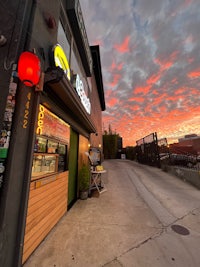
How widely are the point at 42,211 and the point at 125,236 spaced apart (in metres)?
1.77

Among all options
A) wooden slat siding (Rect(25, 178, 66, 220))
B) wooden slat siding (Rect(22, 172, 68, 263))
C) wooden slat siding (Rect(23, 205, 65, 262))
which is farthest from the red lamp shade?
wooden slat siding (Rect(23, 205, 65, 262))

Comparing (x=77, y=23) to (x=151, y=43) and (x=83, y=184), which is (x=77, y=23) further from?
(x=83, y=184)

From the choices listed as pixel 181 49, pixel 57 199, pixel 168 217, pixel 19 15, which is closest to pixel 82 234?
pixel 57 199

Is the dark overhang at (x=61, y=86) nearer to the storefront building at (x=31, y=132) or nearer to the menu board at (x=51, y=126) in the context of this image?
the storefront building at (x=31, y=132)

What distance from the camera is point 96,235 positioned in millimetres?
2406

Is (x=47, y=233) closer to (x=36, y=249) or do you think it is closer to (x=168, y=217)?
(x=36, y=249)

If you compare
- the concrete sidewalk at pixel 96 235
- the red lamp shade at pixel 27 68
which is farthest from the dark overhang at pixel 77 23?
the concrete sidewalk at pixel 96 235

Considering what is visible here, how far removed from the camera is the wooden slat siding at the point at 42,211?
1.86 m

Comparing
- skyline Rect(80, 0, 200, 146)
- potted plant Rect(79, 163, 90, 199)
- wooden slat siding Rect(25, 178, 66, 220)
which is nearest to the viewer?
wooden slat siding Rect(25, 178, 66, 220)

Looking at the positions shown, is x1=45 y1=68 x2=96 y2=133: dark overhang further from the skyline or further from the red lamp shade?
the skyline

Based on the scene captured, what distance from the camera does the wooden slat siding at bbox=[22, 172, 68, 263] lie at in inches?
73.2

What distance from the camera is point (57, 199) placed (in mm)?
2875

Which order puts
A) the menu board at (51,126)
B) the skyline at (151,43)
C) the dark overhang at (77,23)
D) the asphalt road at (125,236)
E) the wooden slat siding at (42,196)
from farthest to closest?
the skyline at (151,43), the dark overhang at (77,23), the menu board at (51,126), the wooden slat siding at (42,196), the asphalt road at (125,236)

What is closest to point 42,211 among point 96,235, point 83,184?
point 96,235
